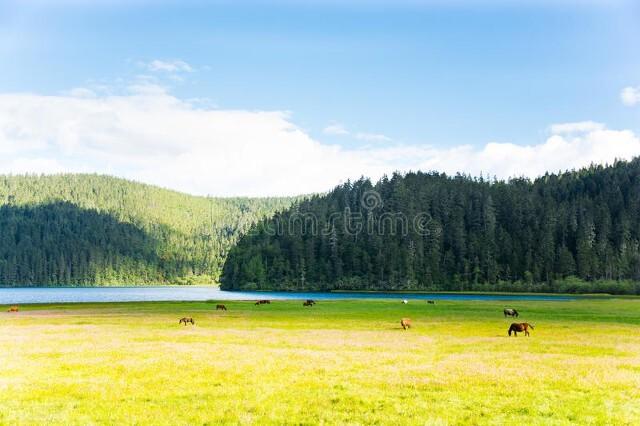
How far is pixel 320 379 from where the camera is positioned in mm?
25422

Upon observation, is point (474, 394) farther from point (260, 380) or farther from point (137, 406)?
point (137, 406)

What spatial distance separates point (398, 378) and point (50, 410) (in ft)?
47.8

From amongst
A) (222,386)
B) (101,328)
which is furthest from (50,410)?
(101,328)

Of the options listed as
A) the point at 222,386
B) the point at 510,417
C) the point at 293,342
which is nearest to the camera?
the point at 510,417

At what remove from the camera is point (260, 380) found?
83.0 ft

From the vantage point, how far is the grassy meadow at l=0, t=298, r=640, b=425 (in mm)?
19422

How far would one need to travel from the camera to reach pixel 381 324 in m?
57.6

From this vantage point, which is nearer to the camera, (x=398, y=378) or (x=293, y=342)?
(x=398, y=378)

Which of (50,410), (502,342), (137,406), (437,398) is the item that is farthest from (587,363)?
(50,410)

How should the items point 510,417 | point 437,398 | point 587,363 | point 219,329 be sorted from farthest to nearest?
point 219,329, point 587,363, point 437,398, point 510,417

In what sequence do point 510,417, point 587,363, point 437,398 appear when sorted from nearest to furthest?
point 510,417 → point 437,398 → point 587,363

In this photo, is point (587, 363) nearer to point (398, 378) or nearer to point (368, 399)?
point (398, 378)

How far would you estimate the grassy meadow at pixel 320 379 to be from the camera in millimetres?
19422

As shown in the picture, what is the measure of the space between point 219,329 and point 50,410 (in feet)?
104
